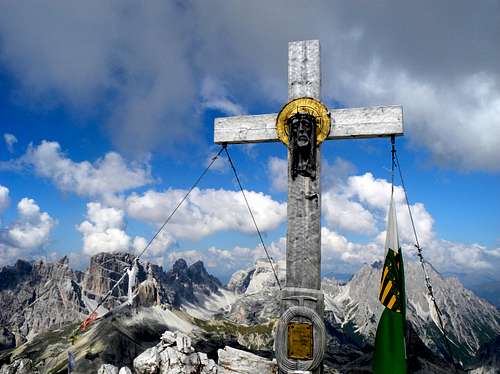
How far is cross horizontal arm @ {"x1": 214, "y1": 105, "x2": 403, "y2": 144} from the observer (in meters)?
7.63

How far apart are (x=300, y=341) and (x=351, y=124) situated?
4.19 meters

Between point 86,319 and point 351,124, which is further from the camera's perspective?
point 86,319

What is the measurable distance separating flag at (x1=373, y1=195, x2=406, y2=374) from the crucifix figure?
1478mm

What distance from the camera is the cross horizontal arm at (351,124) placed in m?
7.63

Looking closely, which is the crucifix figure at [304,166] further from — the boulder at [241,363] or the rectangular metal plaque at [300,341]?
the boulder at [241,363]

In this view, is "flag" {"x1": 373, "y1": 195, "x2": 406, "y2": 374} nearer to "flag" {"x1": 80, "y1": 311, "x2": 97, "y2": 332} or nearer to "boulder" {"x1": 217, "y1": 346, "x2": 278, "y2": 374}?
"boulder" {"x1": 217, "y1": 346, "x2": 278, "y2": 374}

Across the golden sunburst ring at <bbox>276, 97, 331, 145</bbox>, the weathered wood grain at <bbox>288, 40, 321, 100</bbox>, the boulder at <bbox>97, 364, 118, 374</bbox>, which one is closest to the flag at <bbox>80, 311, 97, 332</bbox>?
the boulder at <bbox>97, 364, 118, 374</bbox>

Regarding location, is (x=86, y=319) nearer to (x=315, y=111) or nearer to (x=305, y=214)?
(x=305, y=214)

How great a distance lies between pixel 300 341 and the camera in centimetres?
690

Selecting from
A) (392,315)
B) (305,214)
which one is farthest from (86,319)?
(392,315)

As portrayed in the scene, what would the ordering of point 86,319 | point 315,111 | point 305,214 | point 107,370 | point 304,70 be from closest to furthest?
point 305,214 < point 315,111 < point 304,70 < point 86,319 < point 107,370

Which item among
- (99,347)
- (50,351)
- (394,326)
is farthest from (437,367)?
(50,351)

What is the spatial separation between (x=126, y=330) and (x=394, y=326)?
187676 mm

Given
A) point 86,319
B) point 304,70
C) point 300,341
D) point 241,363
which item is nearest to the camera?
point 241,363
